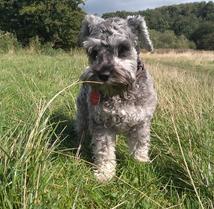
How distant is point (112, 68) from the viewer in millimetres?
4535

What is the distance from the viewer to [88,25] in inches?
213

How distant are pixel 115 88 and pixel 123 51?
15.8 inches

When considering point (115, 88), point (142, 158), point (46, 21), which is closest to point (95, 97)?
point (115, 88)

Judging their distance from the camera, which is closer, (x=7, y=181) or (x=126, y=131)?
(x=7, y=181)

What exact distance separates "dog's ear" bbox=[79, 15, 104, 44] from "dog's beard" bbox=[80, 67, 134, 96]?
2.72 ft

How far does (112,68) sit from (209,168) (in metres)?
1.33

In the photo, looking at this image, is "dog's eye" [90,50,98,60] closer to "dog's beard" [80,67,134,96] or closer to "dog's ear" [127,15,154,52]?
"dog's beard" [80,67,134,96]

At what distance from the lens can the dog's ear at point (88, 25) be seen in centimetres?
530

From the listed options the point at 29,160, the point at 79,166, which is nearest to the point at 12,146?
the point at 29,160

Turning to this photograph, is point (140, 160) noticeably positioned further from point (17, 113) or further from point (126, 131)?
point (17, 113)

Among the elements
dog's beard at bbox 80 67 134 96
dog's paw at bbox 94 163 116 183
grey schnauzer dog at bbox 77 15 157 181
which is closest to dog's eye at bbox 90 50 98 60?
grey schnauzer dog at bbox 77 15 157 181

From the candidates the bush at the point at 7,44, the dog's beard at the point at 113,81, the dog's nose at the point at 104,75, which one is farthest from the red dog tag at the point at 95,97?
the bush at the point at 7,44

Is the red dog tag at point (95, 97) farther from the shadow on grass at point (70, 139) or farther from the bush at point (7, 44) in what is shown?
the bush at point (7, 44)

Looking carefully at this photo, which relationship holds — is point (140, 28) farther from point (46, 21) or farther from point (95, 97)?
point (46, 21)
